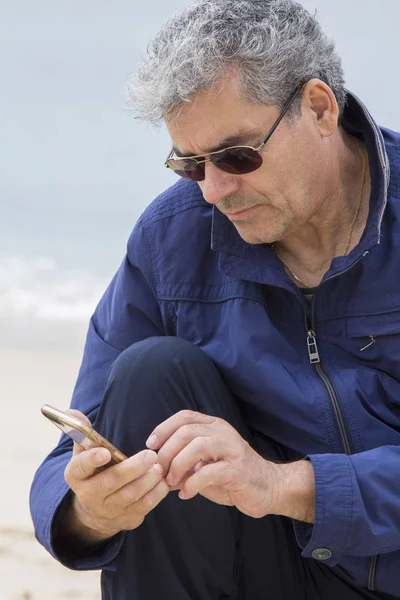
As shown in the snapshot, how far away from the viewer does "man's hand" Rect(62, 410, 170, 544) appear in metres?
2.15

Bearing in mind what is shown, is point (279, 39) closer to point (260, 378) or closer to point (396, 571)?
point (260, 378)

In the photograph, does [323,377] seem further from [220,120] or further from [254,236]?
[220,120]

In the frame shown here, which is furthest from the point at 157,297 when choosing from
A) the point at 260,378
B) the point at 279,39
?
the point at 279,39

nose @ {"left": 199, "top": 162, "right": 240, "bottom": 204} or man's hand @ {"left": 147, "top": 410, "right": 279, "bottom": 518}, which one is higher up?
nose @ {"left": 199, "top": 162, "right": 240, "bottom": 204}

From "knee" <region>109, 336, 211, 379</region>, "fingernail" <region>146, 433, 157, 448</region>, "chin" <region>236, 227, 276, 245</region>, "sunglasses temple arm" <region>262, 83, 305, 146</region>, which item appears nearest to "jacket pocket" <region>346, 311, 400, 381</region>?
"chin" <region>236, 227, 276, 245</region>

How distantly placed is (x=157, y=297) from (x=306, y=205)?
50cm

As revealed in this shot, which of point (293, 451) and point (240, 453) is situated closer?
point (240, 453)

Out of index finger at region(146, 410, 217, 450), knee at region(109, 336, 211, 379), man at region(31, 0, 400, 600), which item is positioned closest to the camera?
index finger at region(146, 410, 217, 450)

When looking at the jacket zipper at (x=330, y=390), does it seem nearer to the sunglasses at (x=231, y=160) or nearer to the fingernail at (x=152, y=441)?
the sunglasses at (x=231, y=160)

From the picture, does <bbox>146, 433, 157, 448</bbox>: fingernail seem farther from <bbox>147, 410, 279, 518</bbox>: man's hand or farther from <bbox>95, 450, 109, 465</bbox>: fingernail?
Result: <bbox>95, 450, 109, 465</bbox>: fingernail

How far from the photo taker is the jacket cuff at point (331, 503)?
232 centimetres

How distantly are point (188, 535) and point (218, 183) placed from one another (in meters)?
0.93

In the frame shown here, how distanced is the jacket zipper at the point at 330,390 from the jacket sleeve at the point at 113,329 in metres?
0.45

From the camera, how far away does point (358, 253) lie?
2652 millimetres
